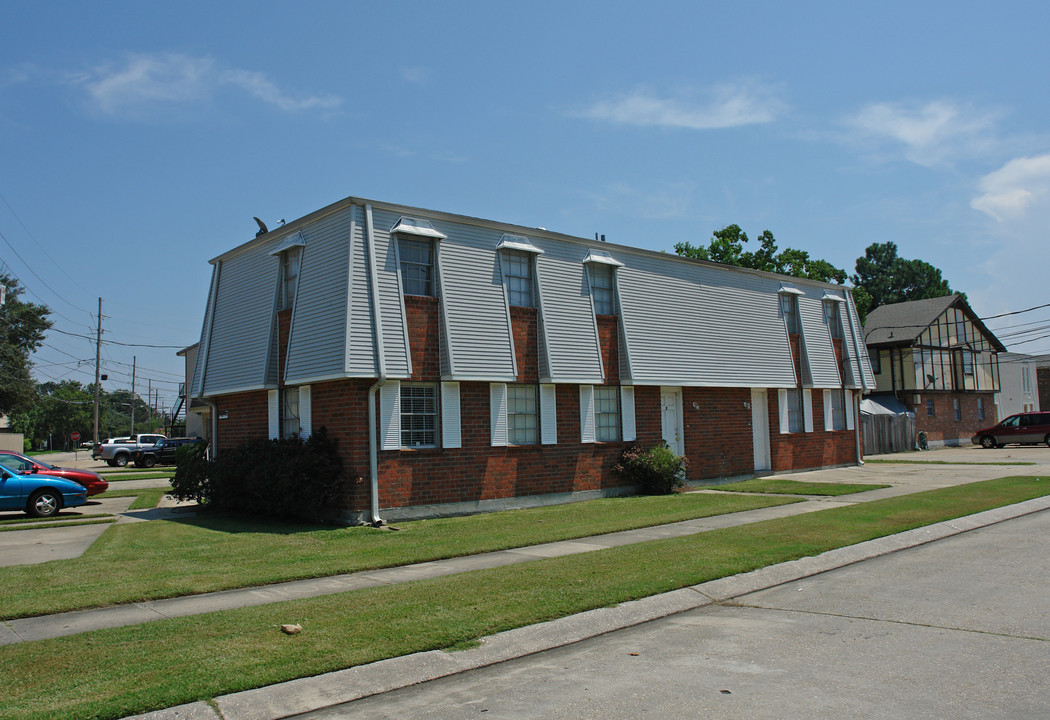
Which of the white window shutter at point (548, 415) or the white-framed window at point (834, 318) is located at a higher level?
the white-framed window at point (834, 318)

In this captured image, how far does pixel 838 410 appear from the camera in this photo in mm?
27656

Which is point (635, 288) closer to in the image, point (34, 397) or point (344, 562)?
point (344, 562)

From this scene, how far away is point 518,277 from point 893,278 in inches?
2995

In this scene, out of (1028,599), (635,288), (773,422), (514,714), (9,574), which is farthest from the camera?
(773,422)

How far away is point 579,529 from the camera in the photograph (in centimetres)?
1373

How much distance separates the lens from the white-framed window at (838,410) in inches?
1081

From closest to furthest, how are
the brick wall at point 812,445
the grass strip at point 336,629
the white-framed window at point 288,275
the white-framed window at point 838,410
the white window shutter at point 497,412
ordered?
the grass strip at point 336,629
the white window shutter at point 497,412
the white-framed window at point 288,275
the brick wall at point 812,445
the white-framed window at point 838,410

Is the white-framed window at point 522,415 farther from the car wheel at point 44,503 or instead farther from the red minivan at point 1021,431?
the red minivan at point 1021,431

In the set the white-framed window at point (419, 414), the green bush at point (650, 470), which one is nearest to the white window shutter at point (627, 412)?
the green bush at point (650, 470)

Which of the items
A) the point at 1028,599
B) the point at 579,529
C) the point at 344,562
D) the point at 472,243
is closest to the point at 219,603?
the point at 344,562

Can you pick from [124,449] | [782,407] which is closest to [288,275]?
[782,407]

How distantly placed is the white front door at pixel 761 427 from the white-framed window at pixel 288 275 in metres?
14.0

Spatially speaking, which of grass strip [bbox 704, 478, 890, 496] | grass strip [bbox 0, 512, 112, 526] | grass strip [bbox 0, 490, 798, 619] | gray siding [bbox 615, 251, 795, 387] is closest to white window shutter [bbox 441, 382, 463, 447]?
grass strip [bbox 0, 490, 798, 619]

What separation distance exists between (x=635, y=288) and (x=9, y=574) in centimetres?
1482
